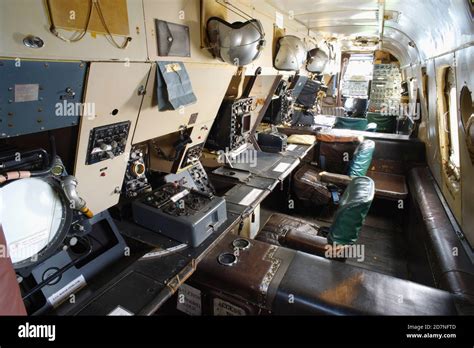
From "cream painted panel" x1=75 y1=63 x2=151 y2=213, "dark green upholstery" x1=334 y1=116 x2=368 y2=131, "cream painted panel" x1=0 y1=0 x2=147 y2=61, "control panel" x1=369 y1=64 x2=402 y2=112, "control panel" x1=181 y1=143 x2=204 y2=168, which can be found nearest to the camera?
"cream painted panel" x1=0 y1=0 x2=147 y2=61

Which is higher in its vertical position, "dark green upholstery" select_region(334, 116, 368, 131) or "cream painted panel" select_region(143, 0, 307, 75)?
"cream painted panel" select_region(143, 0, 307, 75)

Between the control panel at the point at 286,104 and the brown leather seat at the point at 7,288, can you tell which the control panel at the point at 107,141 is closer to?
the brown leather seat at the point at 7,288

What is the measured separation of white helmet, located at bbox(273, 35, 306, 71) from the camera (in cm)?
357

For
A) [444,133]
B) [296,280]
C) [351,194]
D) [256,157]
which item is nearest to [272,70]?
[256,157]

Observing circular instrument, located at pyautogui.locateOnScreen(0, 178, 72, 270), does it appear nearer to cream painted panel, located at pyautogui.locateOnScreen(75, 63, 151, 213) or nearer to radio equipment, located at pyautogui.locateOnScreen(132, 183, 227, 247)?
cream painted panel, located at pyautogui.locateOnScreen(75, 63, 151, 213)

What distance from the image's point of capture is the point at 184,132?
9.19 ft

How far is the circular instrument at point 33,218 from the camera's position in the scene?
139 centimetres

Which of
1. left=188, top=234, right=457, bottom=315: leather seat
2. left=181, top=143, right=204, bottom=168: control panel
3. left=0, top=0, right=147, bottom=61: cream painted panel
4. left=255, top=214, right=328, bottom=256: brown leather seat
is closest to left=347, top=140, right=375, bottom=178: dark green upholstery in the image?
left=255, top=214, right=328, bottom=256: brown leather seat

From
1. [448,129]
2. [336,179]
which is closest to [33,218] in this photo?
[336,179]

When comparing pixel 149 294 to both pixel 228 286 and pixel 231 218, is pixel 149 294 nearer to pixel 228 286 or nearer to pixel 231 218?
pixel 228 286

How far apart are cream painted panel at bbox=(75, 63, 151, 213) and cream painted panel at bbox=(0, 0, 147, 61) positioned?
0.07m

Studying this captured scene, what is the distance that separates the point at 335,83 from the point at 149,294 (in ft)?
31.6

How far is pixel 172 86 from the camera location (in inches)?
79.4
